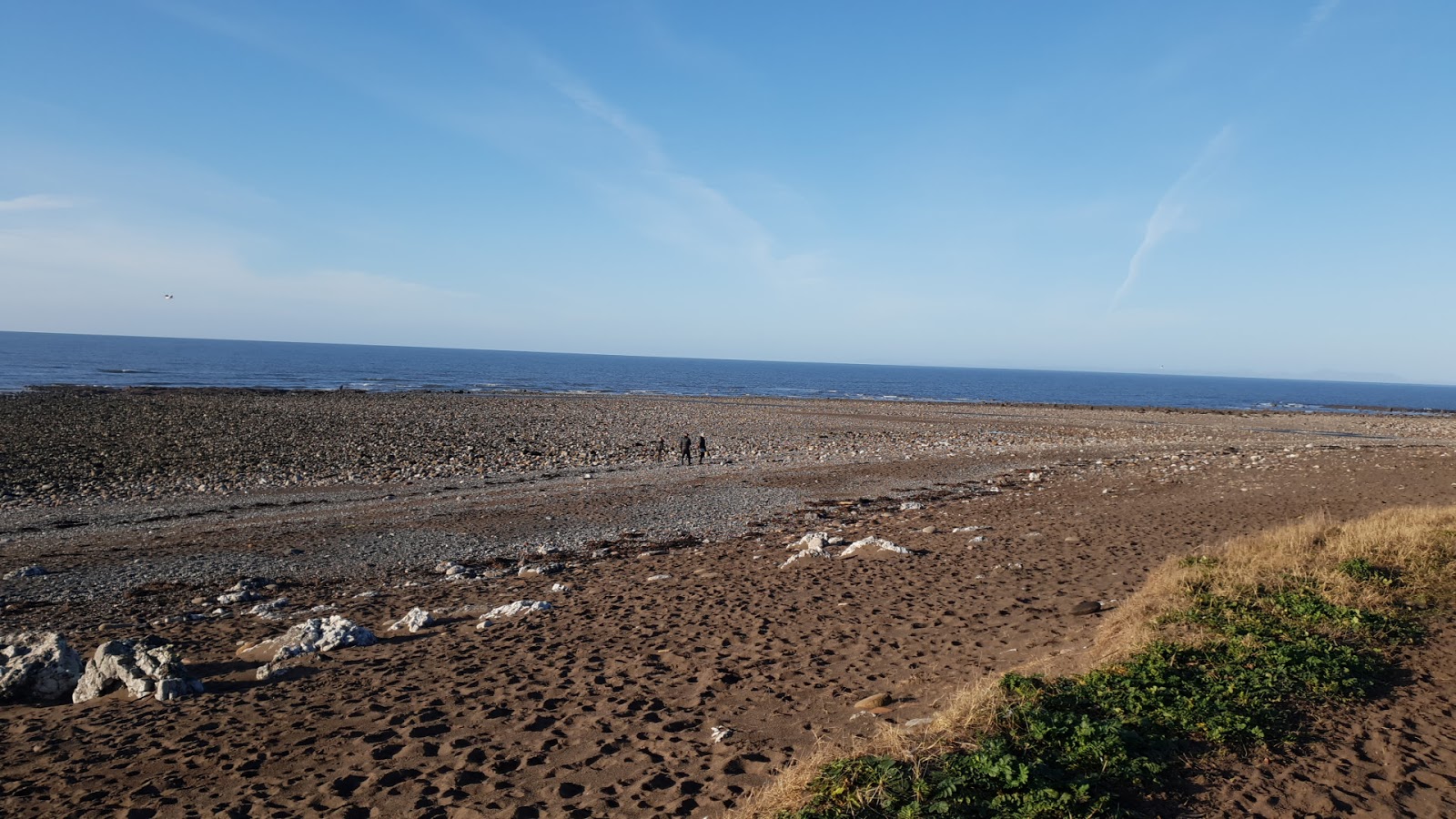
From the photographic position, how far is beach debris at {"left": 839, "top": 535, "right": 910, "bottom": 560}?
1369 centimetres

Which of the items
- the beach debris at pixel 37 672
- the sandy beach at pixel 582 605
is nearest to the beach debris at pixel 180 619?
the sandy beach at pixel 582 605

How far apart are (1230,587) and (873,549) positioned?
19.7 ft

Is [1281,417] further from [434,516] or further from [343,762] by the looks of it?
[343,762]

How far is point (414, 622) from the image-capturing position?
1032 cm

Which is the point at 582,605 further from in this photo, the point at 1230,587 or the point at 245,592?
the point at 1230,587

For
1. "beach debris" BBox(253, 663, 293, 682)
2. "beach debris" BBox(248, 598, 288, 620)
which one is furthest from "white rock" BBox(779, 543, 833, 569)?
"beach debris" BBox(248, 598, 288, 620)

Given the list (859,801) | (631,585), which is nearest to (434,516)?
(631,585)

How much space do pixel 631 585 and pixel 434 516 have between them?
8.86 metres

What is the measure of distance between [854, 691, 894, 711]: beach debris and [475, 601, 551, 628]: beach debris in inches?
212

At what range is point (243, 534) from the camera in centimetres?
1722

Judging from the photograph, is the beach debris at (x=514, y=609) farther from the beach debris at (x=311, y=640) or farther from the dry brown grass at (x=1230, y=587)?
the dry brown grass at (x=1230, y=587)

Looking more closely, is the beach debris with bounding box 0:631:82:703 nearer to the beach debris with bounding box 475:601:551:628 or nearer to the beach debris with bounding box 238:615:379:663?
the beach debris with bounding box 238:615:379:663

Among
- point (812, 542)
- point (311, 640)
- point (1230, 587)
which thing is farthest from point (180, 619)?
point (1230, 587)

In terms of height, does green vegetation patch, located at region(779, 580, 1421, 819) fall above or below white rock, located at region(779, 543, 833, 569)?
above
